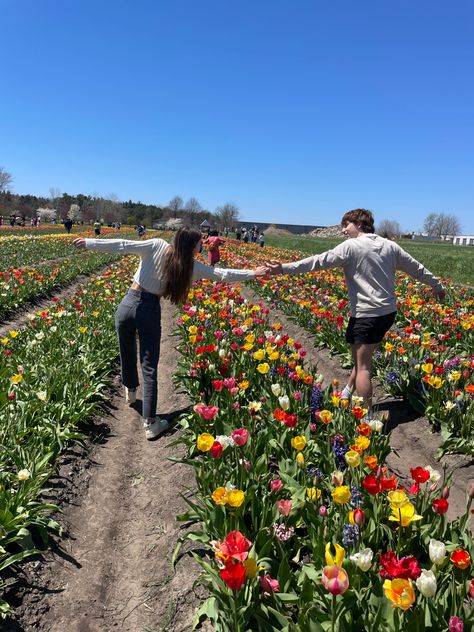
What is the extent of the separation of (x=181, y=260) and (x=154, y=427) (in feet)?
5.60

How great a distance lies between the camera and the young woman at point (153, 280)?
4.28 metres

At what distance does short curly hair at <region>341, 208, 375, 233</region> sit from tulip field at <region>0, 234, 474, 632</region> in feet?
4.63

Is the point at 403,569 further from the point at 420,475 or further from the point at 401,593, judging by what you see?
the point at 420,475

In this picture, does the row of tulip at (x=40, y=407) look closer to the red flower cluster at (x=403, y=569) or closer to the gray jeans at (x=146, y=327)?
the gray jeans at (x=146, y=327)

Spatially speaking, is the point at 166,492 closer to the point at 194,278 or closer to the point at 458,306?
the point at 194,278

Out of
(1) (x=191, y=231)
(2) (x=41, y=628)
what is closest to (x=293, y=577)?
(2) (x=41, y=628)

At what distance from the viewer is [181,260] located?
14.0 ft

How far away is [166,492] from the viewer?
361 cm

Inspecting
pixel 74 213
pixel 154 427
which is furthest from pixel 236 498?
pixel 74 213

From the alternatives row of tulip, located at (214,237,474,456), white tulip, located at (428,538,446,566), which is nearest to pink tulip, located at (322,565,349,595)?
white tulip, located at (428,538,446,566)

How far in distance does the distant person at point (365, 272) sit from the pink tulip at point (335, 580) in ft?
8.36

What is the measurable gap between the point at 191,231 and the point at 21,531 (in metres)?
2.78

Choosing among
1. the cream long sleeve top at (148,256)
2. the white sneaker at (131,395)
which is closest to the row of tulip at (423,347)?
the cream long sleeve top at (148,256)

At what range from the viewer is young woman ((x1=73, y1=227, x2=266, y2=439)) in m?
4.28
